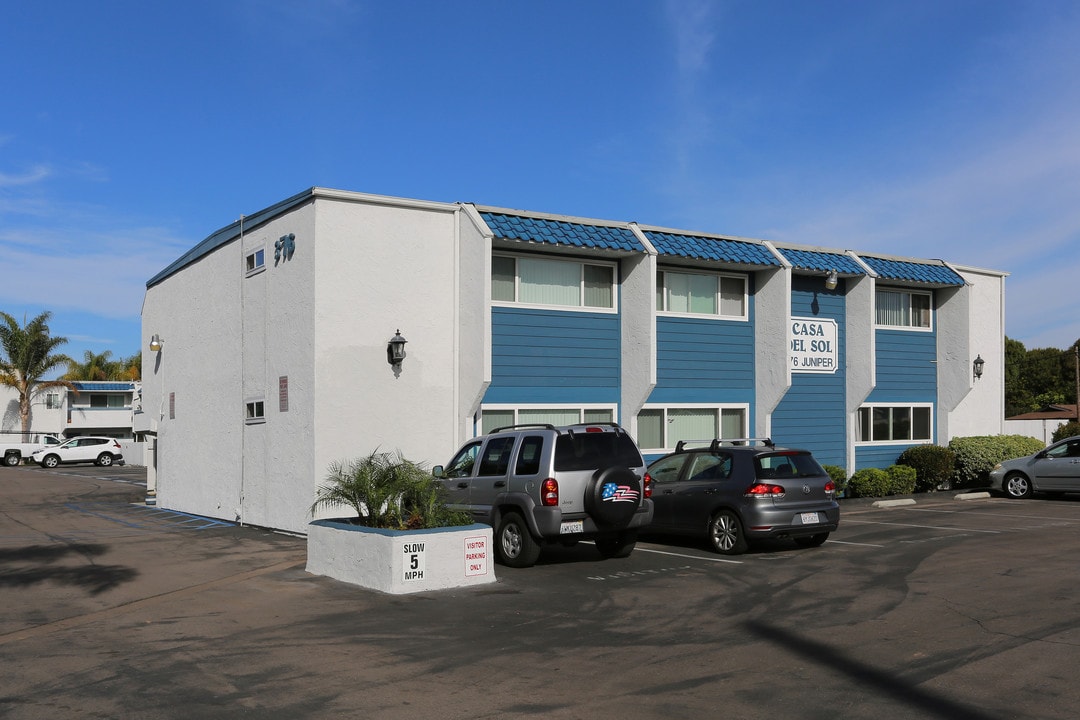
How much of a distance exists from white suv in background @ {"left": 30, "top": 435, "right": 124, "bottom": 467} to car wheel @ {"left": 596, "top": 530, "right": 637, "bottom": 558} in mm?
42409

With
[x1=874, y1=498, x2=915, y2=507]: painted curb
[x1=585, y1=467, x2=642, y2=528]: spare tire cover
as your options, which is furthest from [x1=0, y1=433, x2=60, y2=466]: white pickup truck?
[x1=585, y1=467, x2=642, y2=528]: spare tire cover

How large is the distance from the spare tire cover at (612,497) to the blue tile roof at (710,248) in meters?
7.67

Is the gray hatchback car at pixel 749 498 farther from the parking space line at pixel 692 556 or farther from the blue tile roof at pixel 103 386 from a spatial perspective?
the blue tile roof at pixel 103 386

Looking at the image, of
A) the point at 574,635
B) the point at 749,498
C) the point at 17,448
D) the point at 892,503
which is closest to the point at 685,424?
the point at 892,503

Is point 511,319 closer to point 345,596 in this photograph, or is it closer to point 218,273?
point 218,273

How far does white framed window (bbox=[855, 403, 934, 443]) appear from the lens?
2339cm

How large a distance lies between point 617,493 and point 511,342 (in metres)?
6.41

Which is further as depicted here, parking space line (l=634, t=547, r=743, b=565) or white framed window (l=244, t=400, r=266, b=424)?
white framed window (l=244, t=400, r=266, b=424)

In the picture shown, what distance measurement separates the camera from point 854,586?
1092 centimetres

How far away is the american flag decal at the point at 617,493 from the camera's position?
39.9ft

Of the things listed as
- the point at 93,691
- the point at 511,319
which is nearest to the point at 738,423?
the point at 511,319

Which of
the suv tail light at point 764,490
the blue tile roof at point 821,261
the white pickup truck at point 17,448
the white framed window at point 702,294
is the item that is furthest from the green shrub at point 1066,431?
the white pickup truck at point 17,448

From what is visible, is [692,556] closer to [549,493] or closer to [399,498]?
[549,493]

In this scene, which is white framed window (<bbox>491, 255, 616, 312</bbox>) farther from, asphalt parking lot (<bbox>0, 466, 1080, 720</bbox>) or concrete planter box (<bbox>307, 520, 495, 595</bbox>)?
concrete planter box (<bbox>307, 520, 495, 595</bbox>)
